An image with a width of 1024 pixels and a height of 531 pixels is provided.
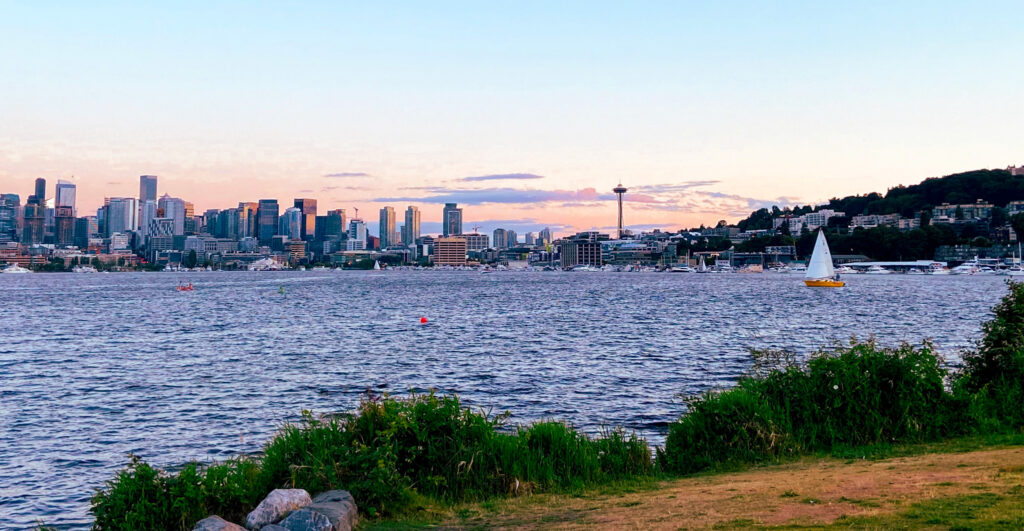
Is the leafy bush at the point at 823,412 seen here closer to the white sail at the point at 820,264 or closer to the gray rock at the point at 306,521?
the gray rock at the point at 306,521

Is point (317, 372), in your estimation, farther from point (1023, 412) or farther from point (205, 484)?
point (1023, 412)

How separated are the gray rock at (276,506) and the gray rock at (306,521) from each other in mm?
523

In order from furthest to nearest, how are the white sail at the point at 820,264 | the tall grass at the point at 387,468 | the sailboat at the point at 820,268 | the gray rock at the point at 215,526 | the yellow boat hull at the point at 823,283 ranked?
the white sail at the point at 820,264 → the sailboat at the point at 820,268 → the yellow boat hull at the point at 823,283 → the tall grass at the point at 387,468 → the gray rock at the point at 215,526

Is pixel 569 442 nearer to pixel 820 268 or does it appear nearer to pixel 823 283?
pixel 823 283

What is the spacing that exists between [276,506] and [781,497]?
7.69 metres

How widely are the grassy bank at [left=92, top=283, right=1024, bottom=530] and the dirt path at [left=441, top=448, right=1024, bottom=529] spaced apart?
1.14 metres

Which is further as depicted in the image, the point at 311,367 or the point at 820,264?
the point at 820,264

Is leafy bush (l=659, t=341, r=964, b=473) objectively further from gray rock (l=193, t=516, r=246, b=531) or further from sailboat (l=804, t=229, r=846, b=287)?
sailboat (l=804, t=229, r=846, b=287)

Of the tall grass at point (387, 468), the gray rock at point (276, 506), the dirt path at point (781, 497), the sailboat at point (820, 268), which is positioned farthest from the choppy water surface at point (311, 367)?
the sailboat at point (820, 268)

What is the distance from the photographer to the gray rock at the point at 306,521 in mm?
10623

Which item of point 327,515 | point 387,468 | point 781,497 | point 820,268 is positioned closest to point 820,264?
point 820,268

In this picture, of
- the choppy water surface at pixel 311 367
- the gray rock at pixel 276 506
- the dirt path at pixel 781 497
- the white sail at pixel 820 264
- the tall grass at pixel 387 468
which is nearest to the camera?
the dirt path at pixel 781 497

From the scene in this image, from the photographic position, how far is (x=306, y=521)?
1070 centimetres

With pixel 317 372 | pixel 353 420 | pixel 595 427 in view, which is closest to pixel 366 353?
pixel 317 372
